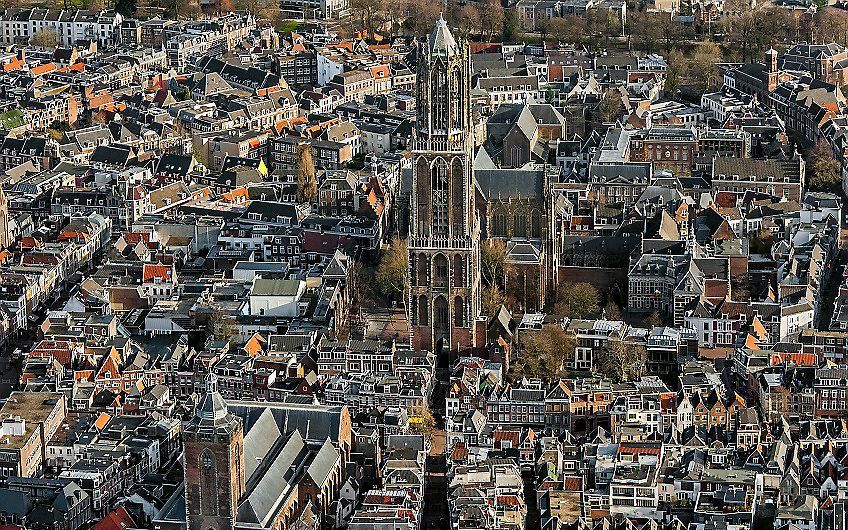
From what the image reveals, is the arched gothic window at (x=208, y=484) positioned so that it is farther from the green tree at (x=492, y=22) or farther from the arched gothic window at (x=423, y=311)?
the green tree at (x=492, y=22)

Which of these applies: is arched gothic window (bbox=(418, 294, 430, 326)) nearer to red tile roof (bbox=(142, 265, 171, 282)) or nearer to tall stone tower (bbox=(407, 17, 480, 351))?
tall stone tower (bbox=(407, 17, 480, 351))

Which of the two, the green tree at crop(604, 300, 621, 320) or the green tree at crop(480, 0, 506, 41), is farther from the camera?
the green tree at crop(480, 0, 506, 41)

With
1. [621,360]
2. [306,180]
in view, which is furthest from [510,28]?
[621,360]

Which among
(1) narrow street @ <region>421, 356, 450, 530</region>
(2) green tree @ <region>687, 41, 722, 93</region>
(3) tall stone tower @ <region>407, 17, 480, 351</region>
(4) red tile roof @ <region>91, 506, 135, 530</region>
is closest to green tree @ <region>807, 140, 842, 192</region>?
(2) green tree @ <region>687, 41, 722, 93</region>

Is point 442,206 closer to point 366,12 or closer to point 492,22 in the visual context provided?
point 492,22

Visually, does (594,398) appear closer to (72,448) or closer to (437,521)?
(437,521)
